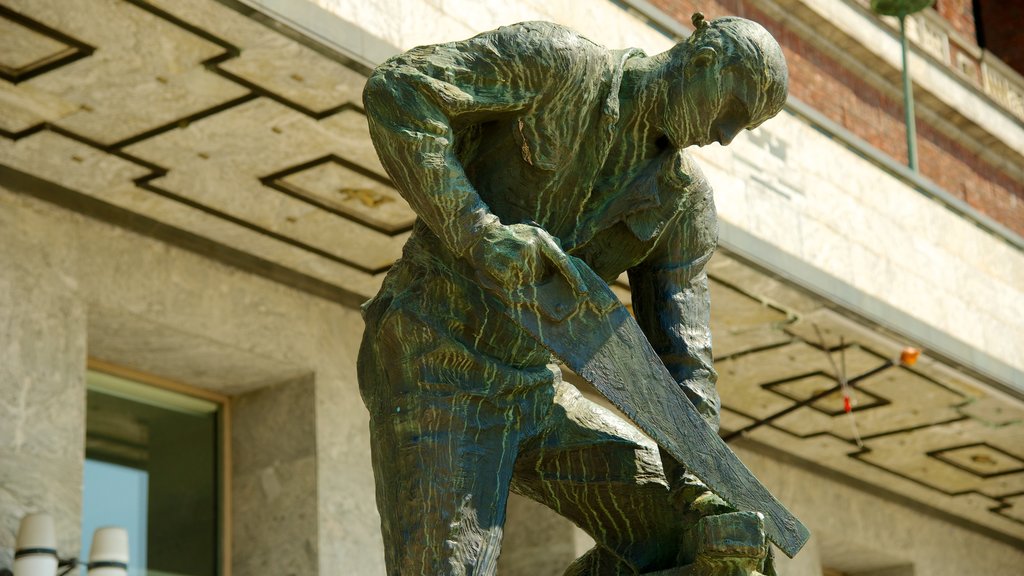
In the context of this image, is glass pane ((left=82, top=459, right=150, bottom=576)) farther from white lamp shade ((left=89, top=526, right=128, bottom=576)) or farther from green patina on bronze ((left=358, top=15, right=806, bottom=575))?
green patina on bronze ((left=358, top=15, right=806, bottom=575))

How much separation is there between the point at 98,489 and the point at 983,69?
8.63 meters

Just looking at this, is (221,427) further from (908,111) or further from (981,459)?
(981,459)

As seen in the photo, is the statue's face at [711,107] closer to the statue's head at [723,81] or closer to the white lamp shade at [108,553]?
the statue's head at [723,81]

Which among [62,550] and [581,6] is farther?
[581,6]

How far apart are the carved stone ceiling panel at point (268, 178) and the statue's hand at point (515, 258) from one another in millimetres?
3191

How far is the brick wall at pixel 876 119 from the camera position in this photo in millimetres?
11281

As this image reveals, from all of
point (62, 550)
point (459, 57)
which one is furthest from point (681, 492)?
point (62, 550)

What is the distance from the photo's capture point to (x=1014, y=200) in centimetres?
1380

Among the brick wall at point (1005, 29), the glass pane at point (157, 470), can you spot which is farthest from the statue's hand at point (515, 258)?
the brick wall at point (1005, 29)

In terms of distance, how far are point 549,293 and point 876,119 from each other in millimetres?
8573

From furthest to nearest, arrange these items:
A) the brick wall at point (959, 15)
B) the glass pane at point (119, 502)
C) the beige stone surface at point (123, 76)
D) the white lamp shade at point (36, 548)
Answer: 1. the brick wall at point (959, 15)
2. the glass pane at point (119, 502)
3. the white lamp shade at point (36, 548)
4. the beige stone surface at point (123, 76)

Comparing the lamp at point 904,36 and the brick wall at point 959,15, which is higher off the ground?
the brick wall at point 959,15

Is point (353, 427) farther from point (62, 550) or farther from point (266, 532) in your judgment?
point (62, 550)

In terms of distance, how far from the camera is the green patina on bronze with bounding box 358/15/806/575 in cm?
404
